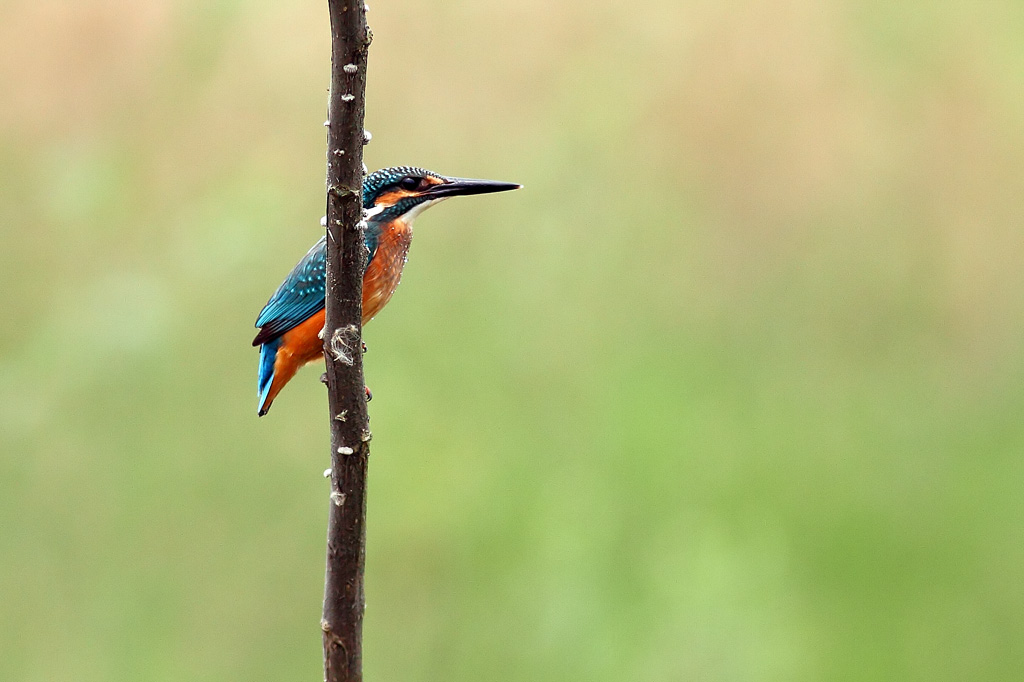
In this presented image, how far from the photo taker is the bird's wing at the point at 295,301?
867mm

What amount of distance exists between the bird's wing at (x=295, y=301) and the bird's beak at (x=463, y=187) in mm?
69

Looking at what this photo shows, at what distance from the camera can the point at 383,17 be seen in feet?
5.73

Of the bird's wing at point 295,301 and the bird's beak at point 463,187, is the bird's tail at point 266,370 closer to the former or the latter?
the bird's wing at point 295,301

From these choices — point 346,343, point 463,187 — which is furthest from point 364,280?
point 346,343

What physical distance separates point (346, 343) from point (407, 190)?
0.27 metres

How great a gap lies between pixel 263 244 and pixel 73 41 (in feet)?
1.84

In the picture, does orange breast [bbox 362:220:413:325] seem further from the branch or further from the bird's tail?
the branch

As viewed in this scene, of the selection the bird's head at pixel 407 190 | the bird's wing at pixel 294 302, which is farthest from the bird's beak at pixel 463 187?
the bird's wing at pixel 294 302

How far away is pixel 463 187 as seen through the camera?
799 mm

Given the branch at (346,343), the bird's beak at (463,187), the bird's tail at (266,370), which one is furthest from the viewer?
the bird's tail at (266,370)

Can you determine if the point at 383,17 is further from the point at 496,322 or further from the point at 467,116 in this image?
the point at 496,322

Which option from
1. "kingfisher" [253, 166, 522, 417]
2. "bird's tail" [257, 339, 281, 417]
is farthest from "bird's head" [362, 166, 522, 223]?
"bird's tail" [257, 339, 281, 417]

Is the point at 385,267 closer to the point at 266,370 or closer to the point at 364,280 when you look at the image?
the point at 364,280

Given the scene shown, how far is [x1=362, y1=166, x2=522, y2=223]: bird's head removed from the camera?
0.82 meters
